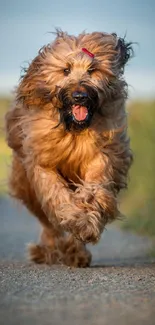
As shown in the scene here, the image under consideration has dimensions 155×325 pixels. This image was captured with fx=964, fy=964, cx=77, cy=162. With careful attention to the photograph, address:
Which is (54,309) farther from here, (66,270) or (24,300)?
(66,270)

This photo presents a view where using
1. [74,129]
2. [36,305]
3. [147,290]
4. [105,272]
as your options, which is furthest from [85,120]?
[36,305]

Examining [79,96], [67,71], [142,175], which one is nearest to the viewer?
[79,96]

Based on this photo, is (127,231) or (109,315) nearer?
(109,315)

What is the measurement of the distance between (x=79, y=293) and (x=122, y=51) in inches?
88.9


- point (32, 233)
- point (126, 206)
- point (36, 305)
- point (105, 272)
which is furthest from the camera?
point (126, 206)

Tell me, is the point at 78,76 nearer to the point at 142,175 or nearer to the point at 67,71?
the point at 67,71

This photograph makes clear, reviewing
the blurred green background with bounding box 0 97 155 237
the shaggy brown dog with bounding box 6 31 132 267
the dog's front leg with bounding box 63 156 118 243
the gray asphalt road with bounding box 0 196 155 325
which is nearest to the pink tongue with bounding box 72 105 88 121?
the shaggy brown dog with bounding box 6 31 132 267

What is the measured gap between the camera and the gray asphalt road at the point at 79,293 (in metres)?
4.46

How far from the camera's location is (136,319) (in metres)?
4.41

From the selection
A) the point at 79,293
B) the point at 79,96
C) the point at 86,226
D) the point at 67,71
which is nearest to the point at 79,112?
the point at 79,96

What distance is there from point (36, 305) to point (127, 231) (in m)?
5.72

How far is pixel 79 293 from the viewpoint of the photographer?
517 cm

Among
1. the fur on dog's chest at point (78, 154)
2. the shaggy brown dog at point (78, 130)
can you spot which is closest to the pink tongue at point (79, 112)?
the shaggy brown dog at point (78, 130)

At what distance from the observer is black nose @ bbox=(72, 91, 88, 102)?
6.14 meters
